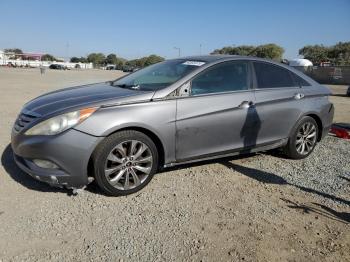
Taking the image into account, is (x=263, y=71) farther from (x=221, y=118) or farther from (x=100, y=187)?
(x=100, y=187)

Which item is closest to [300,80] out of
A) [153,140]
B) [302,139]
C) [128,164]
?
[302,139]

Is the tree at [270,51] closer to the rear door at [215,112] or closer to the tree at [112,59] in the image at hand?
the tree at [112,59]

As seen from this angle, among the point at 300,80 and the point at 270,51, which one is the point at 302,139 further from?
the point at 270,51

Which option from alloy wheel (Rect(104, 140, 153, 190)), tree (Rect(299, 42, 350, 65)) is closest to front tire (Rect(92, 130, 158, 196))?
alloy wheel (Rect(104, 140, 153, 190))

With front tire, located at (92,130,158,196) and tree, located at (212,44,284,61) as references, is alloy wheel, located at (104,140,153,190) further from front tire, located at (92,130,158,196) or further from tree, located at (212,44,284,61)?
tree, located at (212,44,284,61)

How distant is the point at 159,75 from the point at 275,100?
1.70m

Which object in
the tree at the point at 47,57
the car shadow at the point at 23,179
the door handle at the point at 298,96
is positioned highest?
the tree at the point at 47,57

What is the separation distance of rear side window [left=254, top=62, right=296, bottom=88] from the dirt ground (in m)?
1.27

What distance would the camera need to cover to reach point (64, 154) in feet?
13.1

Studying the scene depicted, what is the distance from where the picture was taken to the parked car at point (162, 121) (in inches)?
160

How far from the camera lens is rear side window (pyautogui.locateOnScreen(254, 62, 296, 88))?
5.53 meters

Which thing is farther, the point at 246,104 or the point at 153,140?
the point at 246,104

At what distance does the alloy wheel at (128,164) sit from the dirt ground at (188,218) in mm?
178

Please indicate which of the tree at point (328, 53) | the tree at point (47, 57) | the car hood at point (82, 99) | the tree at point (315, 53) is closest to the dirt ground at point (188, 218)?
the car hood at point (82, 99)
